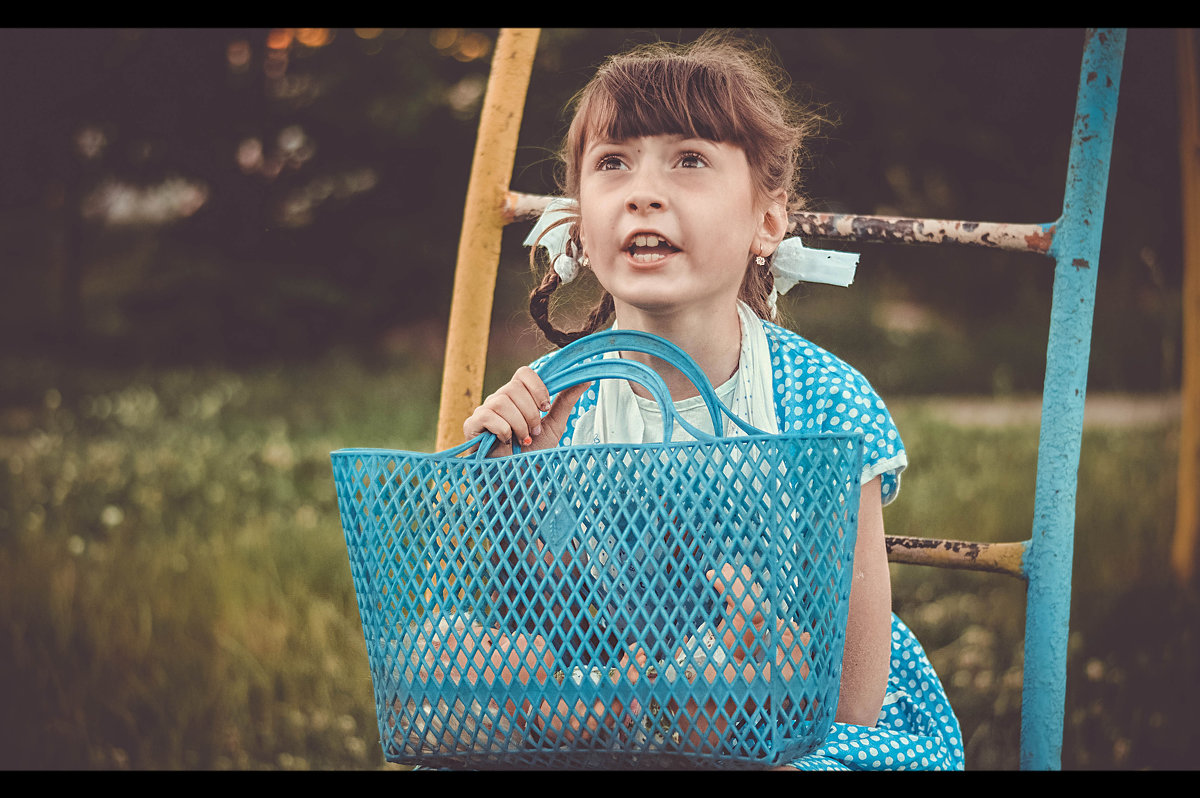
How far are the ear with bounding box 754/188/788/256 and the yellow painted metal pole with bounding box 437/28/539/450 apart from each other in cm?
42

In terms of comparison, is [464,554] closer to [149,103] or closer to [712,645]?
[712,645]

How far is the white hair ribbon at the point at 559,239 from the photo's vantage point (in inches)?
62.7

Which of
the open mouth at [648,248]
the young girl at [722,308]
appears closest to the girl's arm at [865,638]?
the young girl at [722,308]

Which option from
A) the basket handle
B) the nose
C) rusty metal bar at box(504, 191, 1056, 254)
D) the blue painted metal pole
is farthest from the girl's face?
the blue painted metal pole

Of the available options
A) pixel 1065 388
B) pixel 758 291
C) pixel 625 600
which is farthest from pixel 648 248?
pixel 1065 388

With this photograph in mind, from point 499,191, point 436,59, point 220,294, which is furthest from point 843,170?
point 499,191

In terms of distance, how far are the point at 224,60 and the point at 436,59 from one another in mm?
1223

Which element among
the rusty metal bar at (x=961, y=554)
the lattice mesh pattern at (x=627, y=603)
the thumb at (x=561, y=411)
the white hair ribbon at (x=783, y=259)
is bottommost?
the lattice mesh pattern at (x=627, y=603)

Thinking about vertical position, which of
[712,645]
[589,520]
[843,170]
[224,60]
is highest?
[224,60]

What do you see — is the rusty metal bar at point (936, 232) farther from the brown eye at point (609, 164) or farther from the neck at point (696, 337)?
the brown eye at point (609, 164)

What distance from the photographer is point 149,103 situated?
20.0 ft

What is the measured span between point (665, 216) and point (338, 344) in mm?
5640

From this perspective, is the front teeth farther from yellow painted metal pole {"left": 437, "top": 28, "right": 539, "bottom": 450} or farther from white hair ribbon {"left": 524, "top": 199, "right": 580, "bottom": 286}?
yellow painted metal pole {"left": 437, "top": 28, "right": 539, "bottom": 450}

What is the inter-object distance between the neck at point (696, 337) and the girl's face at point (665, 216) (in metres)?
0.04
